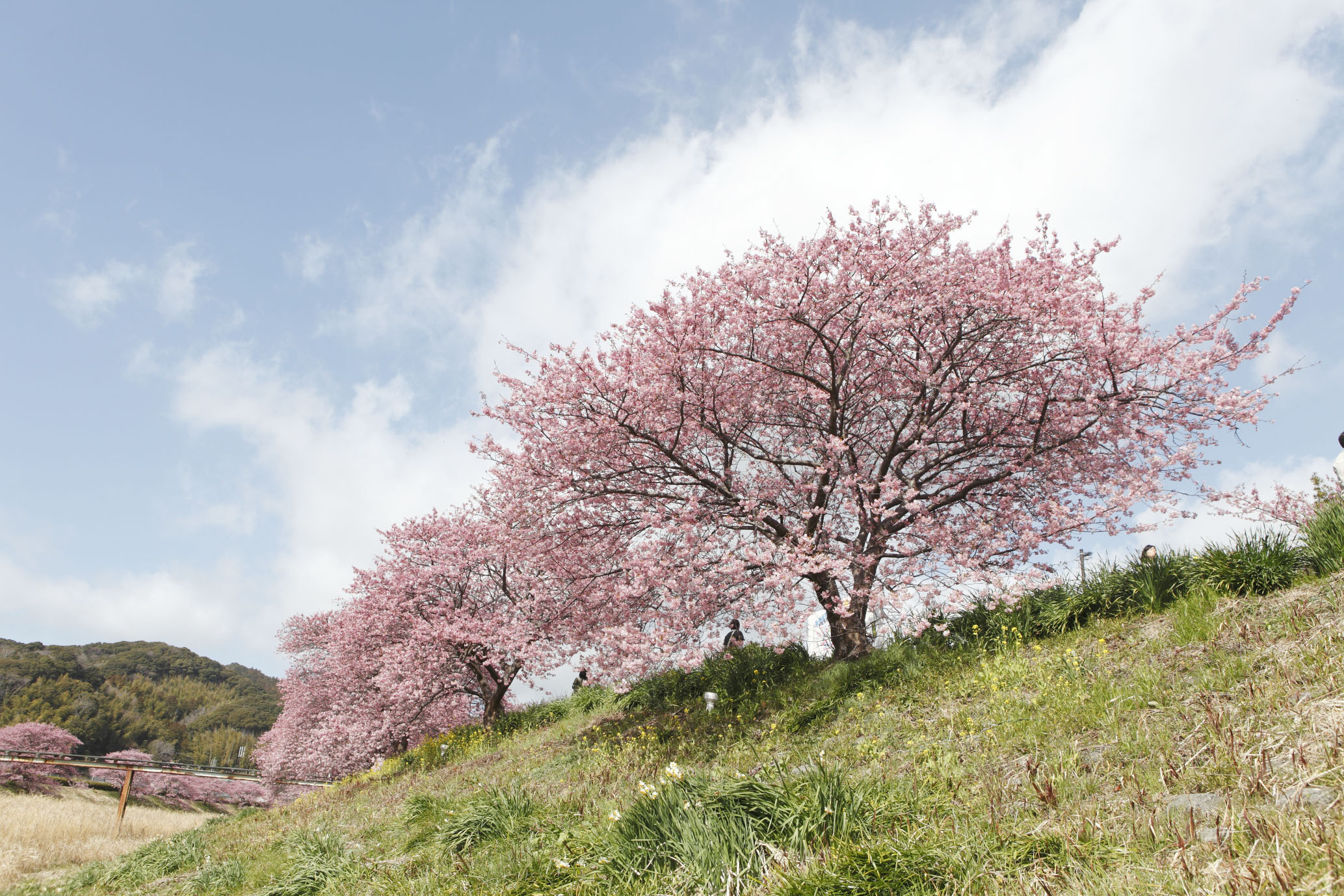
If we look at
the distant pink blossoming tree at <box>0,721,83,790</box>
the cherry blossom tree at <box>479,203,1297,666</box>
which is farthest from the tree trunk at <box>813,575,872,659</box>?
the distant pink blossoming tree at <box>0,721,83,790</box>

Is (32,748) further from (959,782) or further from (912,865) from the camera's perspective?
(912,865)

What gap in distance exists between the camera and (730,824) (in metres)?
4.02

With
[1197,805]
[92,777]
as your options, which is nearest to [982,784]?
[1197,805]

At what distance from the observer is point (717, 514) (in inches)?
432

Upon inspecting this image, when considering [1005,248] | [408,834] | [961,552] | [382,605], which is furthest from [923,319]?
[382,605]

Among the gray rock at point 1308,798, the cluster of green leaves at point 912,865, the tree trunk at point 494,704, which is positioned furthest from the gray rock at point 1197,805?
the tree trunk at point 494,704

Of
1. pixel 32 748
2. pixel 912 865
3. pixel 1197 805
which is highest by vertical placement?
pixel 32 748

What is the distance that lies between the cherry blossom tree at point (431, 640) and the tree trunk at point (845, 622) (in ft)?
16.1

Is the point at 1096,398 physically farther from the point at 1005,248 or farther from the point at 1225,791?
the point at 1225,791

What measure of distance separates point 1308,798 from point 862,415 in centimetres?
921

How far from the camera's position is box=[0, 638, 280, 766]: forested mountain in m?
61.2

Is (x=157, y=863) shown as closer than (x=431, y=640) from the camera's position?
Yes

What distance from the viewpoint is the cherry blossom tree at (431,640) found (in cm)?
1613

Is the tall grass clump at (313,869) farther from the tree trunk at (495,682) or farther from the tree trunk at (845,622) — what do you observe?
the tree trunk at (495,682)
